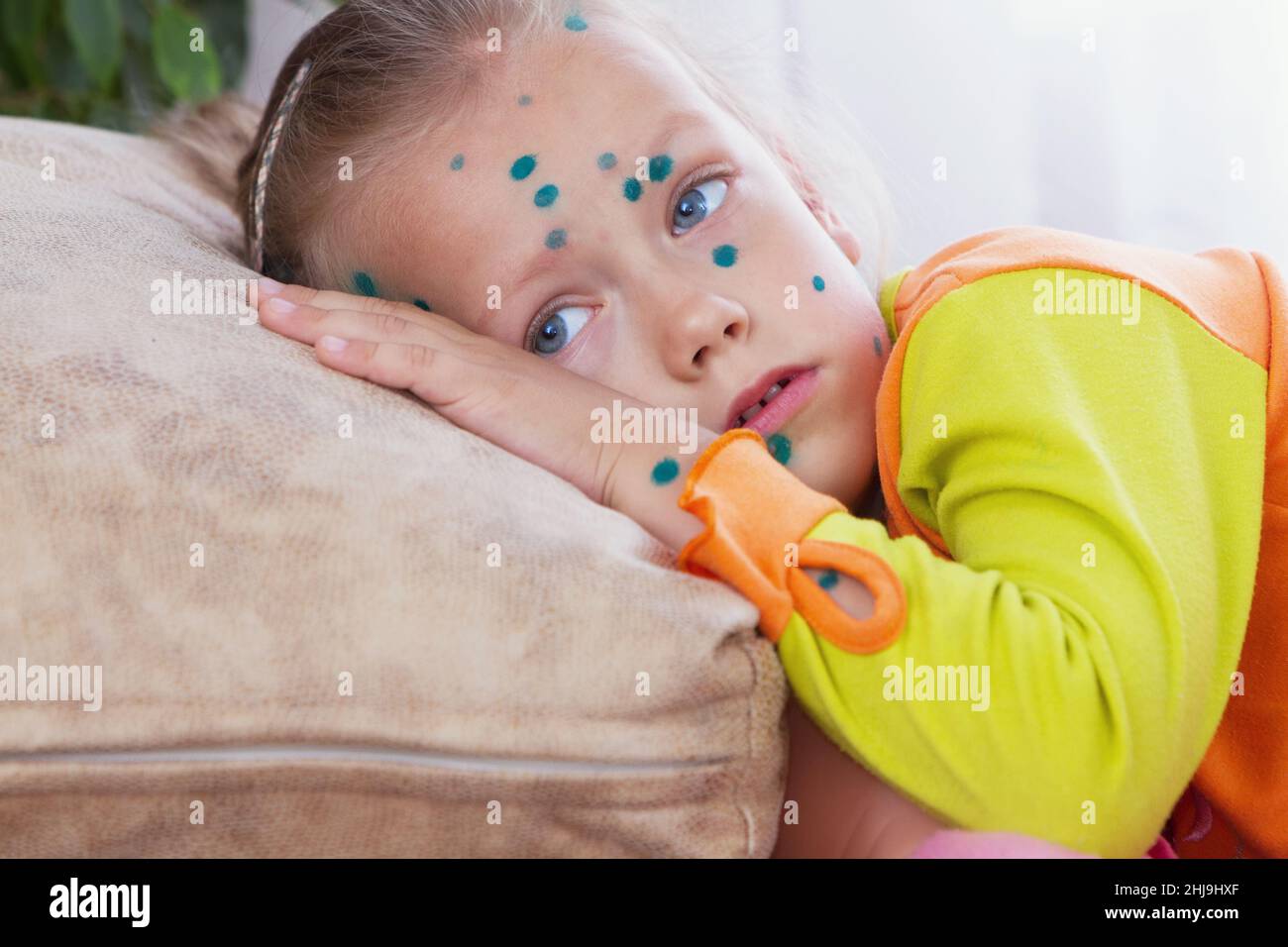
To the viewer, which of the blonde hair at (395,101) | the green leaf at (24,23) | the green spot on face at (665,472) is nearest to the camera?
the green spot on face at (665,472)

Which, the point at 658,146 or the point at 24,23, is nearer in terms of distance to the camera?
the point at 658,146

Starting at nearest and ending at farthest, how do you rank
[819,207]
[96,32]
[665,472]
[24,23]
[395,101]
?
[665,472] → [395,101] → [819,207] → [96,32] → [24,23]

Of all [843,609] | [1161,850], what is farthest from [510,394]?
[1161,850]

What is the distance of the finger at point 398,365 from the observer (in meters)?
0.90

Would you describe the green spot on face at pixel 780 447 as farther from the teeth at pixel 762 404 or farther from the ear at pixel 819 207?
the ear at pixel 819 207

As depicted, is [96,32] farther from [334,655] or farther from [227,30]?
[334,655]

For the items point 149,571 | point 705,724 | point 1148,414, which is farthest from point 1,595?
point 1148,414

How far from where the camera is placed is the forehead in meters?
1.04

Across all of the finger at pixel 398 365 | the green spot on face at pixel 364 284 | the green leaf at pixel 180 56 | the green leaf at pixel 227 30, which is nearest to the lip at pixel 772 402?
the finger at pixel 398 365

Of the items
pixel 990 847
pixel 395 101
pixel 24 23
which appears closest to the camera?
pixel 990 847

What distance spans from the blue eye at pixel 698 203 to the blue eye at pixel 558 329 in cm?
11

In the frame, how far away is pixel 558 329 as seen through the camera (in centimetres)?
106

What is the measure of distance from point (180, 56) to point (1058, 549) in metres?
1.74
